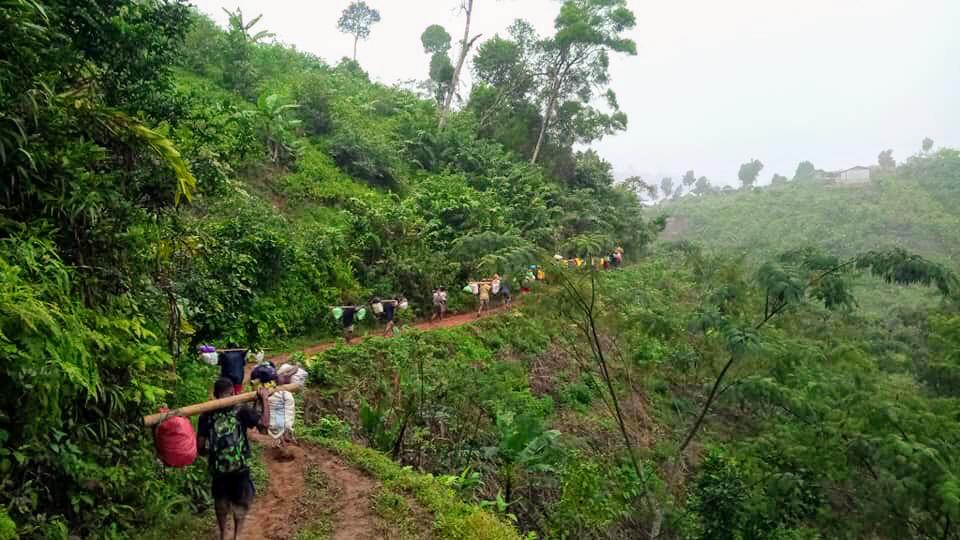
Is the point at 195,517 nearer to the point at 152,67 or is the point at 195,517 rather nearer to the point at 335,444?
the point at 335,444

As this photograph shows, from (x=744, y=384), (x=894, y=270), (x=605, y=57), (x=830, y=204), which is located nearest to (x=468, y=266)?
(x=744, y=384)

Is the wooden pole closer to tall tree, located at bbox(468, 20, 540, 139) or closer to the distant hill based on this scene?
tall tree, located at bbox(468, 20, 540, 139)

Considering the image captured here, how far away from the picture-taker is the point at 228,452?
4.89 metres

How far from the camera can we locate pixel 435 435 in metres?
9.47

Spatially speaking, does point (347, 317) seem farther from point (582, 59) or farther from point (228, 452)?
point (582, 59)

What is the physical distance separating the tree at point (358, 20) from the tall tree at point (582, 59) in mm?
20888

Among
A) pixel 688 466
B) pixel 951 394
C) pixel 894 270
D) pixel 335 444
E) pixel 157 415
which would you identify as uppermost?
pixel 894 270

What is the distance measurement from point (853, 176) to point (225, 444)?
8786cm

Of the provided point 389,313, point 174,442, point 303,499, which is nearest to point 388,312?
point 389,313

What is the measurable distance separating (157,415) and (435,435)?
5.28 meters

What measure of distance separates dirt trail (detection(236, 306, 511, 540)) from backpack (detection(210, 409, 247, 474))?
97cm

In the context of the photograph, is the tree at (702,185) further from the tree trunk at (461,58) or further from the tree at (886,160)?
the tree trunk at (461,58)

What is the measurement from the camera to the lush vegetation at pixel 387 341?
4184 mm

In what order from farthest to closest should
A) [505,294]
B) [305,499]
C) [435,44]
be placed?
[435,44]
[505,294]
[305,499]
